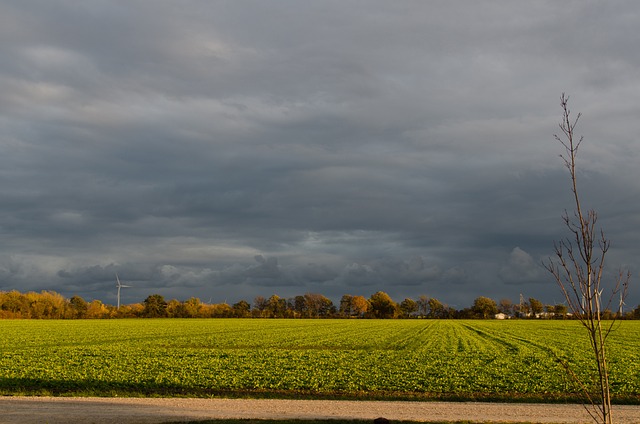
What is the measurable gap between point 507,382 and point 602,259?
2042 centimetres

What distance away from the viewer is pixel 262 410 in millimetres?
21156

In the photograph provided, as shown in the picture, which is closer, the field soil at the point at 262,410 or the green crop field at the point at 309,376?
the field soil at the point at 262,410

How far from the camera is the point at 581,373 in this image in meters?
33.6

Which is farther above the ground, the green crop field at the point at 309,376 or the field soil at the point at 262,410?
the field soil at the point at 262,410

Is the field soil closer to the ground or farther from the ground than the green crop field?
farther from the ground

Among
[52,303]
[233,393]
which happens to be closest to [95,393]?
Answer: [233,393]

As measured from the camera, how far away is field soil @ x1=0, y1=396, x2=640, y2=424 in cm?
1956

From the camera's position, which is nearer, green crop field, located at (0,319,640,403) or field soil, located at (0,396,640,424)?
field soil, located at (0,396,640,424)

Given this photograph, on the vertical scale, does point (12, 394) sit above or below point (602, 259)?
below

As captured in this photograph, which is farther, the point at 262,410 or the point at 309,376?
the point at 309,376

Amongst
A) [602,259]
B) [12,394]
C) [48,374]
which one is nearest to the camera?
[602,259]

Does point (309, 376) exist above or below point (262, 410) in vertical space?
below

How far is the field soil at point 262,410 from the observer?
64.2 feet

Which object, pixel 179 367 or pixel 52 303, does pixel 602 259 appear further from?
pixel 52 303
